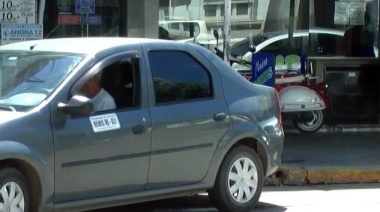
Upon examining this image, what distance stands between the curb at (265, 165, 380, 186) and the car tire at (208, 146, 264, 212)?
5.58 ft

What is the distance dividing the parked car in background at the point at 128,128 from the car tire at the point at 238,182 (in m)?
0.01

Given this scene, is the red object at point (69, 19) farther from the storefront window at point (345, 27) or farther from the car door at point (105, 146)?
the car door at point (105, 146)

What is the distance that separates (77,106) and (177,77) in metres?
1.34

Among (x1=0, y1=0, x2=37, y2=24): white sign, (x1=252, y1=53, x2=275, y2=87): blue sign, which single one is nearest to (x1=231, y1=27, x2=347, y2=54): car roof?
(x1=252, y1=53, x2=275, y2=87): blue sign

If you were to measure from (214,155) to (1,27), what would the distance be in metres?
4.96

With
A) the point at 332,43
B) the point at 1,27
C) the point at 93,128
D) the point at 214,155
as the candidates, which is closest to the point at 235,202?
the point at 214,155

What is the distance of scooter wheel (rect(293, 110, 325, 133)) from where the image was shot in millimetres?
12594

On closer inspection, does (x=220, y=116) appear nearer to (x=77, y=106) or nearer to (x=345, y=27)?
(x=77, y=106)

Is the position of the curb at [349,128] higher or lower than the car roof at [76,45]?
lower

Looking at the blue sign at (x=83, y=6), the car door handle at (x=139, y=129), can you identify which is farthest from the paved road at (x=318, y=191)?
the blue sign at (x=83, y=6)

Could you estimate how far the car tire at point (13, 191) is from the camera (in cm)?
605

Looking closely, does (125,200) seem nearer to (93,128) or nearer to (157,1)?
(93,128)

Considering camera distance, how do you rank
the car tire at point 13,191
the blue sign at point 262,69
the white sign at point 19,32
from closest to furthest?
the car tire at point 13,191 → the blue sign at point 262,69 → the white sign at point 19,32

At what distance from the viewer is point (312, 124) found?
12.6 metres
